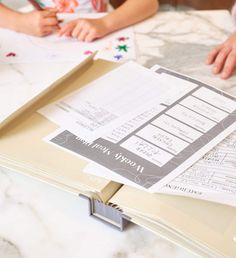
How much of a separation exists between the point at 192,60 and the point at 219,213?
0.43 meters

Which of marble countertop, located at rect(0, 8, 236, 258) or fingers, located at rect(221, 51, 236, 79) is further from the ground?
fingers, located at rect(221, 51, 236, 79)

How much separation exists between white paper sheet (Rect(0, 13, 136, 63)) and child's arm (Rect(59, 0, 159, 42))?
0.04 feet

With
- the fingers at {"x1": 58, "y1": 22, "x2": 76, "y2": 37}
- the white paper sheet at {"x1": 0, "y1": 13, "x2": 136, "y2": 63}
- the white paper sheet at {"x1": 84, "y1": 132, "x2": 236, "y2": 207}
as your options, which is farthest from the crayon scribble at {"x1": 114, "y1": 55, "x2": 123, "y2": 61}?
the white paper sheet at {"x1": 84, "y1": 132, "x2": 236, "y2": 207}

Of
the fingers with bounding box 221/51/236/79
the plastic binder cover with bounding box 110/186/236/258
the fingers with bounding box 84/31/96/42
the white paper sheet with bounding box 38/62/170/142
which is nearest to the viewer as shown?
the plastic binder cover with bounding box 110/186/236/258

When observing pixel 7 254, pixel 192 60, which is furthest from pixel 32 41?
pixel 7 254

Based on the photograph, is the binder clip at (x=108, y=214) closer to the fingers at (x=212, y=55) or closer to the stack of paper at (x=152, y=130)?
the stack of paper at (x=152, y=130)

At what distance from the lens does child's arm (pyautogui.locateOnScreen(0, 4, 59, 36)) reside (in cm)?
99

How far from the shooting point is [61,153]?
605 mm

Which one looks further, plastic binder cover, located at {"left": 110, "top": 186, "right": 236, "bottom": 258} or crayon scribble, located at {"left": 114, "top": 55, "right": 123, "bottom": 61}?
crayon scribble, located at {"left": 114, "top": 55, "right": 123, "bottom": 61}

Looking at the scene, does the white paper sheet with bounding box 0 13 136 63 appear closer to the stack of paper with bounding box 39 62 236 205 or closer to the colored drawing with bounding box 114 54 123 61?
the colored drawing with bounding box 114 54 123 61

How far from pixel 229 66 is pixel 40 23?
41 centimetres

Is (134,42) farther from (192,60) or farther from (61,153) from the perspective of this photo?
(61,153)

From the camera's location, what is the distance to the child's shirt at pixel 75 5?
1.23 meters

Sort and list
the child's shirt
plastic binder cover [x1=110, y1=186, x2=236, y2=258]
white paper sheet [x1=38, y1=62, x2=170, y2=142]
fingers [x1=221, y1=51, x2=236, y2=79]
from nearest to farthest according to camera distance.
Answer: plastic binder cover [x1=110, y1=186, x2=236, y2=258], white paper sheet [x1=38, y1=62, x2=170, y2=142], fingers [x1=221, y1=51, x2=236, y2=79], the child's shirt
